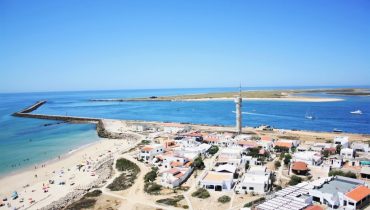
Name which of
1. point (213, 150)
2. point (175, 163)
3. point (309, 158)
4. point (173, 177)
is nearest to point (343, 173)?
point (309, 158)

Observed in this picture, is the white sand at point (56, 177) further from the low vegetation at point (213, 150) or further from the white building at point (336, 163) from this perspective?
the white building at point (336, 163)

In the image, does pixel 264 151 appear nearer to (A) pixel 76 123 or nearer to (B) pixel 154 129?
(B) pixel 154 129

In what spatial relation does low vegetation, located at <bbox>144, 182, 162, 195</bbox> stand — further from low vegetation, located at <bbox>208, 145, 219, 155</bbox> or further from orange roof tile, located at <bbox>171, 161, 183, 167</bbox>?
low vegetation, located at <bbox>208, 145, 219, 155</bbox>

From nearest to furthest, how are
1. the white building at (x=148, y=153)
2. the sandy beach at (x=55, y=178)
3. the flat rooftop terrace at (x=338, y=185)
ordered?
the flat rooftop terrace at (x=338, y=185)
the sandy beach at (x=55, y=178)
the white building at (x=148, y=153)

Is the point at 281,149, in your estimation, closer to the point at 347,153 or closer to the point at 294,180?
the point at 347,153

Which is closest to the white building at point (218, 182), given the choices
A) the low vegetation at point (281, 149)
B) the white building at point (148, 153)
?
the white building at point (148, 153)

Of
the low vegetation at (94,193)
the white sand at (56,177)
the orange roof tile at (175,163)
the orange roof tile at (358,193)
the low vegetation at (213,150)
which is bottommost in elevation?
the white sand at (56,177)
